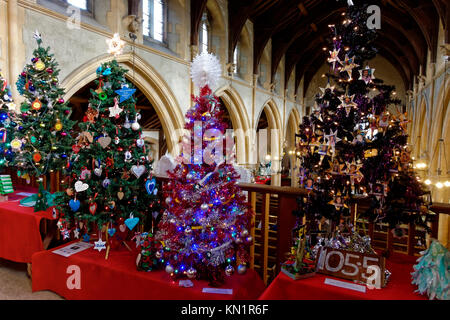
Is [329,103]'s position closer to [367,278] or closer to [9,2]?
[367,278]

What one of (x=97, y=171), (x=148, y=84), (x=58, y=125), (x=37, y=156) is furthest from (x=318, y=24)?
(x=97, y=171)

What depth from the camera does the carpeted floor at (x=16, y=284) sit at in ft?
7.45

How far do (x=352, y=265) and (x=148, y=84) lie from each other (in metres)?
6.29

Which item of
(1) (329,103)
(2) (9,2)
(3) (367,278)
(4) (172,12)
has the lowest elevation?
(3) (367,278)

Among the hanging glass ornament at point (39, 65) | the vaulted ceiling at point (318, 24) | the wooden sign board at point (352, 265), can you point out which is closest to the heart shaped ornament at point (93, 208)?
the wooden sign board at point (352, 265)

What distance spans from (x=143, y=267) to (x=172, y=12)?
7.27 metres

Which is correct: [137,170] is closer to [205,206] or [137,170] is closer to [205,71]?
[205,206]

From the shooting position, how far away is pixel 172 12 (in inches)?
297

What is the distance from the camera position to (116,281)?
1979 millimetres

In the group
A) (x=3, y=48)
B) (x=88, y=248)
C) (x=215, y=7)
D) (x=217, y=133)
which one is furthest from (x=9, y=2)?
(x=215, y=7)

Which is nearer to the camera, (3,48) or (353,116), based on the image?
(353,116)

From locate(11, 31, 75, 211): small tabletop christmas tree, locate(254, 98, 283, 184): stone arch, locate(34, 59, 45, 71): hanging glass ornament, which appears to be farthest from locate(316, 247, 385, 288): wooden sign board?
locate(254, 98, 283, 184): stone arch

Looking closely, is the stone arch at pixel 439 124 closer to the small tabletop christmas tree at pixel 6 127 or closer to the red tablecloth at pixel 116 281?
the red tablecloth at pixel 116 281

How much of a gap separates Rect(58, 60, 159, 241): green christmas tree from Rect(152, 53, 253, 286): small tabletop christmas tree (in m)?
0.56
